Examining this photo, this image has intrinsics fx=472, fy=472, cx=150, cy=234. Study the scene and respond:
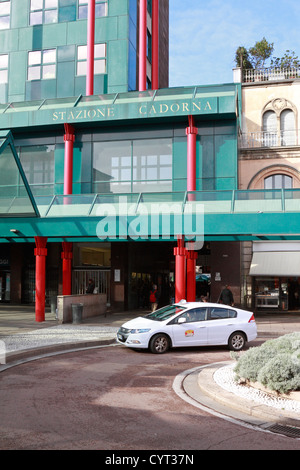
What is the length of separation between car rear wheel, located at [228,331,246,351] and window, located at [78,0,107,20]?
956 inches

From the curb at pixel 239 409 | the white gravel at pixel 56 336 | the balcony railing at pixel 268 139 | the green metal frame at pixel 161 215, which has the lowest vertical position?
the curb at pixel 239 409

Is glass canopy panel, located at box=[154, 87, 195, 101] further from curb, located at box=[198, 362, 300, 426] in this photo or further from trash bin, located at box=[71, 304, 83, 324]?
curb, located at box=[198, 362, 300, 426]

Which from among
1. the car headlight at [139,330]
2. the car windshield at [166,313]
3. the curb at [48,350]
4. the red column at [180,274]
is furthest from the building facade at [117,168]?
the car headlight at [139,330]

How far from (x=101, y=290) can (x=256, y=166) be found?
480 inches

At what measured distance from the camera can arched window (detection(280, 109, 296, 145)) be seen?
97.9ft

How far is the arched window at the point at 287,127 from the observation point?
29.8 metres

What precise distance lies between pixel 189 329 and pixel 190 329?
31 millimetres

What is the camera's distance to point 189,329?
1398 cm

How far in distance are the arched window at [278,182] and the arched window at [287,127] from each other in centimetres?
235

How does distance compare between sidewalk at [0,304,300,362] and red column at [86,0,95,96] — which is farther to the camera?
red column at [86,0,95,96]

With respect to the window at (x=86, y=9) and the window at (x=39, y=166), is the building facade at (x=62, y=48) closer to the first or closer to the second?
the window at (x=86, y=9)

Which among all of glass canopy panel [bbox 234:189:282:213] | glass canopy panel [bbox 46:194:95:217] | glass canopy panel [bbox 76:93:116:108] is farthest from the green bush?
glass canopy panel [bbox 76:93:116:108]
